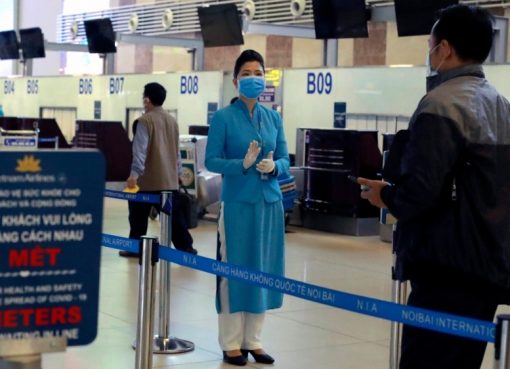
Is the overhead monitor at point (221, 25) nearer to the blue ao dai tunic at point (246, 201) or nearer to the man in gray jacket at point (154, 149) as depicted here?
the man in gray jacket at point (154, 149)

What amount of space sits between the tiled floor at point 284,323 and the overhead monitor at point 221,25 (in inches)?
250

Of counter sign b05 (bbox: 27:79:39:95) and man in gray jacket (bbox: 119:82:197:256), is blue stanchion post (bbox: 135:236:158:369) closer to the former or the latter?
man in gray jacket (bbox: 119:82:197:256)

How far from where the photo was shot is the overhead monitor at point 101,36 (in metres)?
20.0

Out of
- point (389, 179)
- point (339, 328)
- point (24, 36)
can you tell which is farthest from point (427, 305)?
point (24, 36)

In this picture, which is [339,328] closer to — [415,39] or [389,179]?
[389,179]

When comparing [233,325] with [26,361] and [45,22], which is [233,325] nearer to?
[26,361]

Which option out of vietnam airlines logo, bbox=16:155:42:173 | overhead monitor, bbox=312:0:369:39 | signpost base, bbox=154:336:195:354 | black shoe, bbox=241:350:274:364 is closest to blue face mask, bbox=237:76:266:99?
black shoe, bbox=241:350:274:364

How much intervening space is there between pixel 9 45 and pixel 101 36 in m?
4.49

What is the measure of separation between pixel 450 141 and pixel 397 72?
9569 mm

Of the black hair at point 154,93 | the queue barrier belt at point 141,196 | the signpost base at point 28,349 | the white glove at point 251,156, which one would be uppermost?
the black hair at point 154,93

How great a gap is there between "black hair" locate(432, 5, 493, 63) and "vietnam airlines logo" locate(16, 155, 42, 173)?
1.80m

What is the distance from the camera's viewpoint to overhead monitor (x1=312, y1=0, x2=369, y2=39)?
14227 mm

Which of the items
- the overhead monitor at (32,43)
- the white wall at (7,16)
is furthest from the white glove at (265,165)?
the white wall at (7,16)

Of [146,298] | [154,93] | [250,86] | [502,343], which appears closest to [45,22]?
[154,93]
